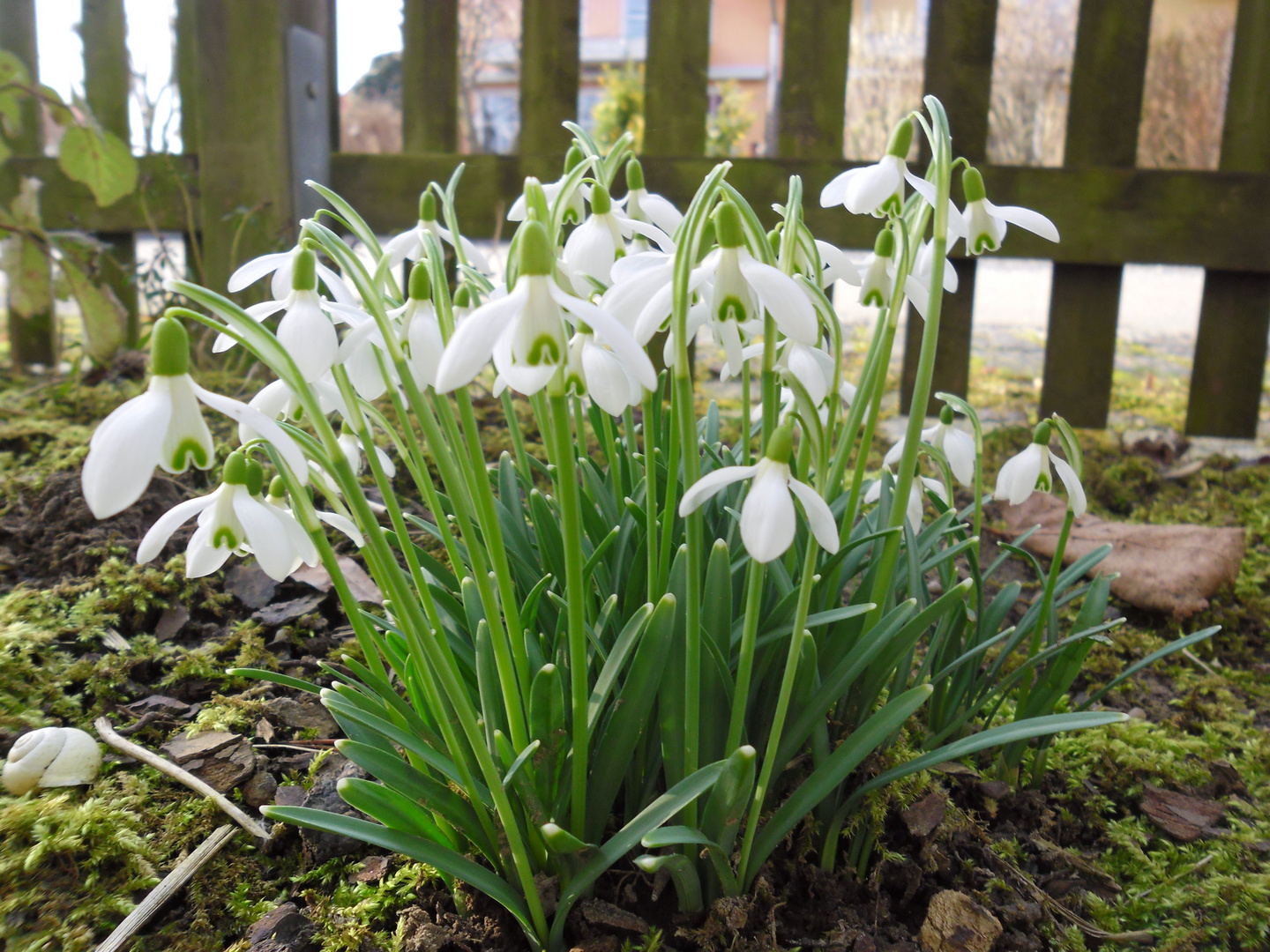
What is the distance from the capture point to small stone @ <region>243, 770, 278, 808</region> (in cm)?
104

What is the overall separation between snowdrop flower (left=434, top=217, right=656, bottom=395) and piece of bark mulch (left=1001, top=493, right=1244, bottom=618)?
1.24 metres

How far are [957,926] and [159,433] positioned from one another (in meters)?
0.82

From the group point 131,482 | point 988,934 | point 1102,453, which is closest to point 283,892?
point 131,482

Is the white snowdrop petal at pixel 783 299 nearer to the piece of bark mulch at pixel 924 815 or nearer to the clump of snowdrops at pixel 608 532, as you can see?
the clump of snowdrops at pixel 608 532

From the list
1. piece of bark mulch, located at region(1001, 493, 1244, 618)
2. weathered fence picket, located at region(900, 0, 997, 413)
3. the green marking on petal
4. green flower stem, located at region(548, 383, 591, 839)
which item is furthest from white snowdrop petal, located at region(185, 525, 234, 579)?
weathered fence picket, located at region(900, 0, 997, 413)

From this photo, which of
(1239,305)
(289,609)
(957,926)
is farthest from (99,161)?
(1239,305)

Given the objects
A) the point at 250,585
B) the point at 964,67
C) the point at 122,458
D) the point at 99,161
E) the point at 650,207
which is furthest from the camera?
the point at 964,67

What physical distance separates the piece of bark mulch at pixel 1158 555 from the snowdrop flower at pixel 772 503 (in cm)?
107

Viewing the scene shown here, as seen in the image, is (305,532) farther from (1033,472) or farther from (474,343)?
(1033,472)

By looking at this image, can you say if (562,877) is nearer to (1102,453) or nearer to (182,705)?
(182,705)

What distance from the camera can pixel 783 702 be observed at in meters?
0.77

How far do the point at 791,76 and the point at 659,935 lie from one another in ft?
7.62

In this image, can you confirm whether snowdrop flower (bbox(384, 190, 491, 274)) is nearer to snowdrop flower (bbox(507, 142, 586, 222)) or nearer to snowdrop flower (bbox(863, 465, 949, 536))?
snowdrop flower (bbox(507, 142, 586, 222))

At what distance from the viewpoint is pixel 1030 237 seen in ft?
8.71
